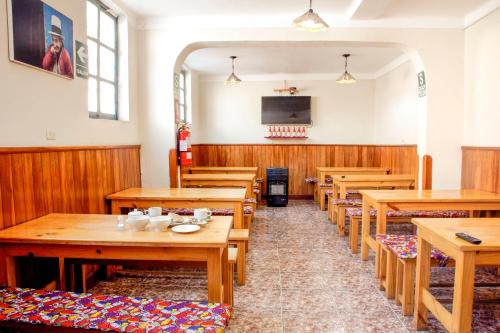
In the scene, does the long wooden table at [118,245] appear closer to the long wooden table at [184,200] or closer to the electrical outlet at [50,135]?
the electrical outlet at [50,135]

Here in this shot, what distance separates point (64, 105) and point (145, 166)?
1715 mm

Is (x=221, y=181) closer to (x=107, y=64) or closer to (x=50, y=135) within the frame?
(x=107, y=64)

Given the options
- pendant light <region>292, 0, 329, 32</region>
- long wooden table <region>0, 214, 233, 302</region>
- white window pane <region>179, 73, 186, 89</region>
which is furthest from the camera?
white window pane <region>179, 73, 186, 89</region>

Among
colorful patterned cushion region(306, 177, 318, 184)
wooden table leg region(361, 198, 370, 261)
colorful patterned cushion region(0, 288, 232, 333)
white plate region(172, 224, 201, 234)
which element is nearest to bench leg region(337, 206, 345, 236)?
wooden table leg region(361, 198, 370, 261)

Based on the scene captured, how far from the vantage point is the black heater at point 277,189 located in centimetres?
710

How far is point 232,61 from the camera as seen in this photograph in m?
6.45

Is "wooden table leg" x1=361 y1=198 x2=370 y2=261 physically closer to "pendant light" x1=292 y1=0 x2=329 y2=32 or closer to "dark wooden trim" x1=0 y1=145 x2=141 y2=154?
"pendant light" x1=292 y1=0 x2=329 y2=32

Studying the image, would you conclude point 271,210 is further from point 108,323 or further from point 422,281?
point 108,323

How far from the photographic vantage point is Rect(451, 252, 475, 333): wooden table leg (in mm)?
1874

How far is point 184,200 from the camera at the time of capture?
329 cm

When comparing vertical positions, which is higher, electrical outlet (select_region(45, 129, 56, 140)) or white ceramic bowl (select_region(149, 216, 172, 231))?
electrical outlet (select_region(45, 129, 56, 140))

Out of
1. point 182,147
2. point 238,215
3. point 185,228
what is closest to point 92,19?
point 182,147

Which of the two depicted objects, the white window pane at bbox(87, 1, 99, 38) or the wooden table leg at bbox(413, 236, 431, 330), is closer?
the wooden table leg at bbox(413, 236, 431, 330)

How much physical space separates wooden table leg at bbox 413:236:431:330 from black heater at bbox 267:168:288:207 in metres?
4.72
